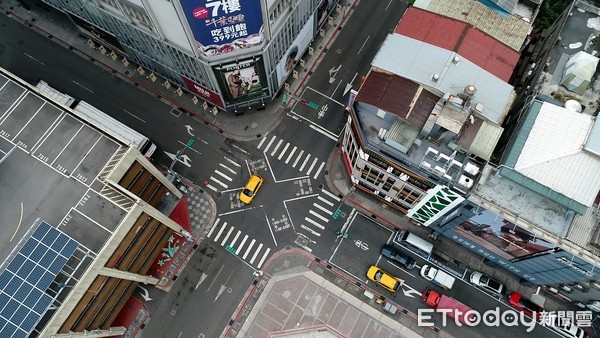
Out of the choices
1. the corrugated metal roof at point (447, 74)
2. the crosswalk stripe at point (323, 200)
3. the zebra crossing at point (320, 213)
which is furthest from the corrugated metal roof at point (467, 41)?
the crosswalk stripe at point (323, 200)

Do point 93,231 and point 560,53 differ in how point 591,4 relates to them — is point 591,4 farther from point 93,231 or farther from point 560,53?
point 93,231

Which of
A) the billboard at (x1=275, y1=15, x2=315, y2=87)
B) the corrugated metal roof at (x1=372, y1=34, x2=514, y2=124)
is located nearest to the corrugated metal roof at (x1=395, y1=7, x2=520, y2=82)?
the corrugated metal roof at (x1=372, y1=34, x2=514, y2=124)

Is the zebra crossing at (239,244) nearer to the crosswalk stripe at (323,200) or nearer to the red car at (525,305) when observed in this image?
the crosswalk stripe at (323,200)

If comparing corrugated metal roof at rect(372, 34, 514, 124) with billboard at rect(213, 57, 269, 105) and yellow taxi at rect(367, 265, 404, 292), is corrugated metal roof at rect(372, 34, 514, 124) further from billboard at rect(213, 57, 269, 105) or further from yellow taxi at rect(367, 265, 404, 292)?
yellow taxi at rect(367, 265, 404, 292)

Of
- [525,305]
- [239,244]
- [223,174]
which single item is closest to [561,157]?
[525,305]

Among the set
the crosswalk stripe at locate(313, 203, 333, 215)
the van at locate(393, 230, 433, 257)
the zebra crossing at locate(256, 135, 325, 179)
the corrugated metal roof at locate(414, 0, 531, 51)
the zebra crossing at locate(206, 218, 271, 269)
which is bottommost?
the zebra crossing at locate(206, 218, 271, 269)

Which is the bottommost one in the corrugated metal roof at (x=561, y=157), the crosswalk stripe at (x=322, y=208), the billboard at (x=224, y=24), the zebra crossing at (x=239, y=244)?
the zebra crossing at (x=239, y=244)
